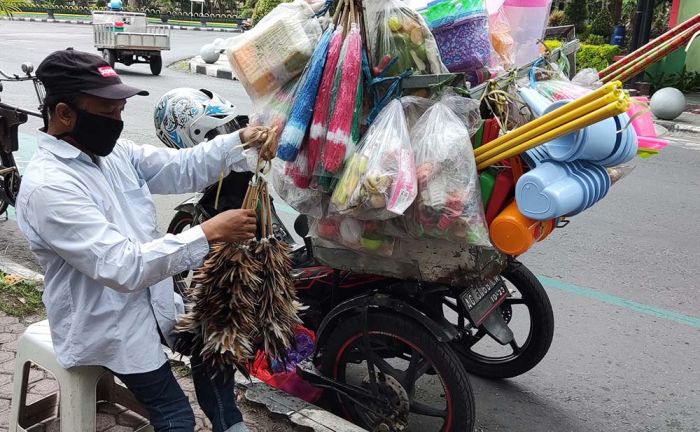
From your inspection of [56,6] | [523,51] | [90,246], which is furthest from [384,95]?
[56,6]

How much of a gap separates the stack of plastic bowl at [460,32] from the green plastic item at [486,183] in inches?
16.7

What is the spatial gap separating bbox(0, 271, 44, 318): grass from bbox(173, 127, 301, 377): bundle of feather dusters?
6.51 feet

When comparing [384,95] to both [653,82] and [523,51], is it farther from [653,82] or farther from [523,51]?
[653,82]

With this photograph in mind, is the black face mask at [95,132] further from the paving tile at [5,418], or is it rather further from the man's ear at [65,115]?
the paving tile at [5,418]

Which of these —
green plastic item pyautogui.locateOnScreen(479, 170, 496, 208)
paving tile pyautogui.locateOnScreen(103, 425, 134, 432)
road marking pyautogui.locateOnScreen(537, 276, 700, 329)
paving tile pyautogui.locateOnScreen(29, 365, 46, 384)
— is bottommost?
paving tile pyautogui.locateOnScreen(29, 365, 46, 384)

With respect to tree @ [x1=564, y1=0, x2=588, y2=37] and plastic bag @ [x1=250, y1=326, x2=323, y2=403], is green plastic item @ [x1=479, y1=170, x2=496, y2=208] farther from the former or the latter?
tree @ [x1=564, y1=0, x2=588, y2=37]

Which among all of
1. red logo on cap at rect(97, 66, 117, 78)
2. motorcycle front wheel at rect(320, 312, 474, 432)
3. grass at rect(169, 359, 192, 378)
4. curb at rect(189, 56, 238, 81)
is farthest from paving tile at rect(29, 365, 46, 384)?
curb at rect(189, 56, 238, 81)

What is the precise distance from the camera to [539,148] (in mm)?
2252

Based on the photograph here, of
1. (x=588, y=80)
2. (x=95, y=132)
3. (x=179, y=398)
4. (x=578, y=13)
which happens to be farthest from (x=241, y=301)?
(x=578, y=13)

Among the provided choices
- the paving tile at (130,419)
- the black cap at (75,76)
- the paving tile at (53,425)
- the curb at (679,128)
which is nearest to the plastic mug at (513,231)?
the black cap at (75,76)

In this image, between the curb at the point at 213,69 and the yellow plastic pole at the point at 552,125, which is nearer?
the yellow plastic pole at the point at 552,125

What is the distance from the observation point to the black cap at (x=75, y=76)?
1916mm

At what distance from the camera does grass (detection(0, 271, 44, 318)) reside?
3766 mm

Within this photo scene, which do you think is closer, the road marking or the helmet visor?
the helmet visor
